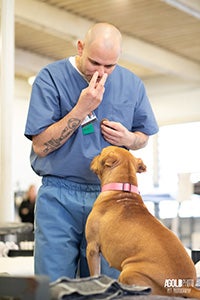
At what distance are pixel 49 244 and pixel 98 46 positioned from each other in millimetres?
787

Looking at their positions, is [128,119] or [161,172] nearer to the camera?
[128,119]

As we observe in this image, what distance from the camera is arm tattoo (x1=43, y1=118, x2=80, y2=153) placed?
2242 millimetres

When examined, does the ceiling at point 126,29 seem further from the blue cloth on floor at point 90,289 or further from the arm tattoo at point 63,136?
the blue cloth on floor at point 90,289

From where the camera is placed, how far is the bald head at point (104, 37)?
2.29 m

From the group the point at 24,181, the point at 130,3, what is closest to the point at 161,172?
the point at 24,181

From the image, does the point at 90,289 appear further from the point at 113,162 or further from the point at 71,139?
the point at 71,139

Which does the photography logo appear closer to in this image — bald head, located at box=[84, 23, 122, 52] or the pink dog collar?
the pink dog collar

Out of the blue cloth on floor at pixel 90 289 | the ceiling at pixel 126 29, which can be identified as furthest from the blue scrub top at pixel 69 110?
the ceiling at pixel 126 29

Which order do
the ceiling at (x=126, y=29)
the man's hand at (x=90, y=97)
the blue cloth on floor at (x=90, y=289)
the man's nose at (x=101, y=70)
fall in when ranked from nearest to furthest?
the blue cloth on floor at (x=90, y=289)
the man's hand at (x=90, y=97)
the man's nose at (x=101, y=70)
the ceiling at (x=126, y=29)

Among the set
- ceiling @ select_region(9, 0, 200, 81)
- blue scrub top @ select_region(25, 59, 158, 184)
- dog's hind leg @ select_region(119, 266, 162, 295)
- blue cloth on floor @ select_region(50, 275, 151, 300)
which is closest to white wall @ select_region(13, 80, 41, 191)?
ceiling @ select_region(9, 0, 200, 81)

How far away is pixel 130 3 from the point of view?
335 inches

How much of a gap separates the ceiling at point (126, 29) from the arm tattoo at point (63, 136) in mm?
5915

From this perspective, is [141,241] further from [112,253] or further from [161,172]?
[161,172]

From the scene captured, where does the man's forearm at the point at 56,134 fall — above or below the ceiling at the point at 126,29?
below
